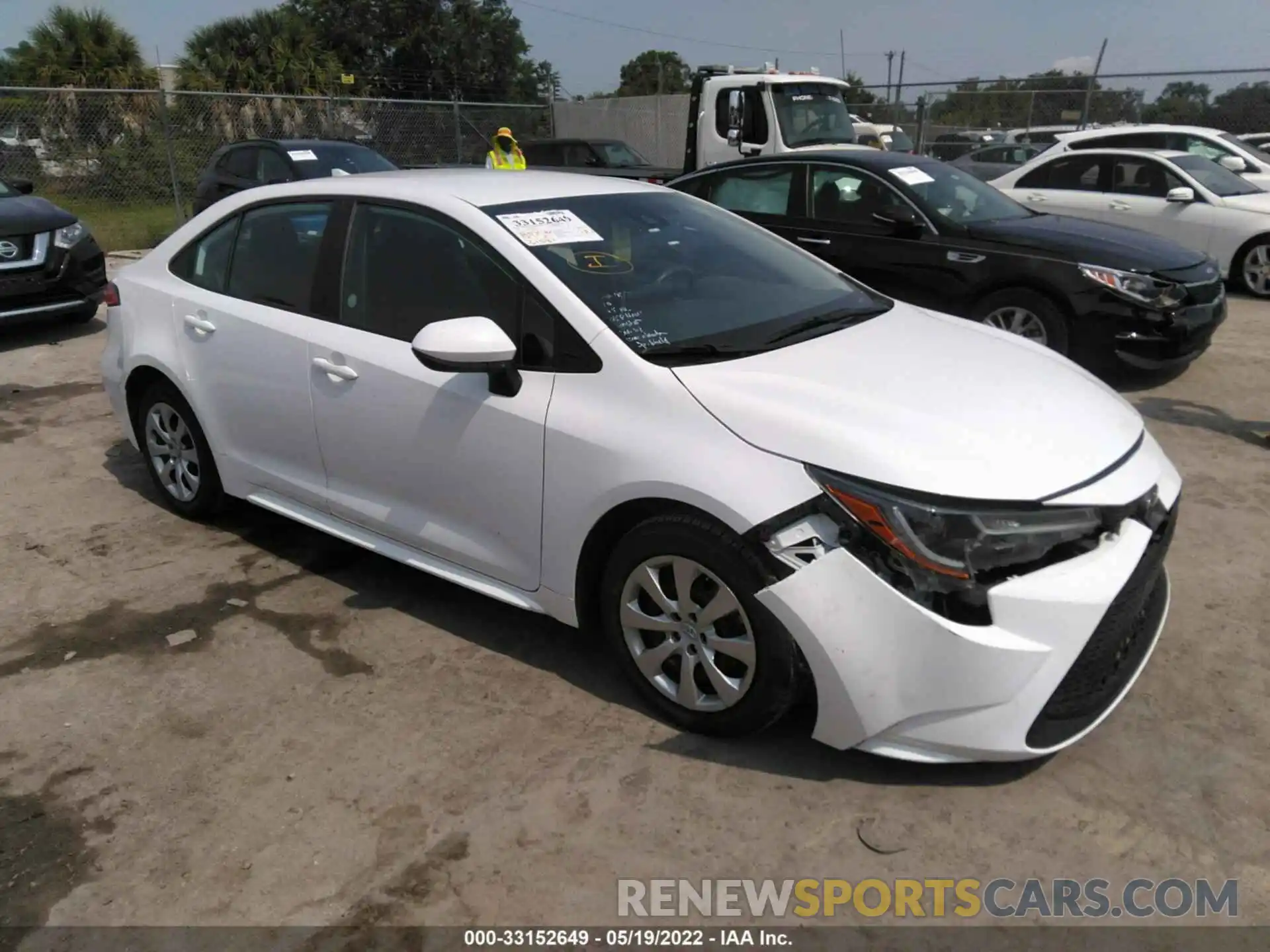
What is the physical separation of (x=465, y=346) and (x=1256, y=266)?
942cm

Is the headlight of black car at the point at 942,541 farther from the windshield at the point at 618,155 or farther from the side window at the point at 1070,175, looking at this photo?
the windshield at the point at 618,155

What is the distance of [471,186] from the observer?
376cm

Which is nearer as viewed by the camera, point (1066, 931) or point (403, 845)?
point (1066, 931)

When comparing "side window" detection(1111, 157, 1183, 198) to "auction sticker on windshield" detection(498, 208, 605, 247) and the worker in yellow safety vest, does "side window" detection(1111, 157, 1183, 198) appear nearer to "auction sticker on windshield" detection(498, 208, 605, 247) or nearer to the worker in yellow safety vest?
the worker in yellow safety vest

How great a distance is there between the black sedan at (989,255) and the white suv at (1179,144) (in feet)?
13.3

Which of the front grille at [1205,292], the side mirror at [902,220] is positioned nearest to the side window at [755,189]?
the side mirror at [902,220]

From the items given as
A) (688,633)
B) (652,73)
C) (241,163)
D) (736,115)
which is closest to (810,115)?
(736,115)

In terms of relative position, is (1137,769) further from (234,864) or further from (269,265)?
(269,265)

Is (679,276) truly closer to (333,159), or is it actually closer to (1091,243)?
(1091,243)

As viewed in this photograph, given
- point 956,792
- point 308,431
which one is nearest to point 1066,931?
point 956,792

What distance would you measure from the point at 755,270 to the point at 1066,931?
7.87 feet

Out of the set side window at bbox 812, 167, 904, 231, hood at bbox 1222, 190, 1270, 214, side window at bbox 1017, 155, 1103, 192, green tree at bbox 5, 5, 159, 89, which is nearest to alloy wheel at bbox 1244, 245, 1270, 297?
hood at bbox 1222, 190, 1270, 214

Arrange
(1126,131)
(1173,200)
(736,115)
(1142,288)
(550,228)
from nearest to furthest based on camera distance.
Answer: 1. (550,228)
2. (1142,288)
3. (1173,200)
4. (1126,131)
5. (736,115)

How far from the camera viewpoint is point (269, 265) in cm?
413
